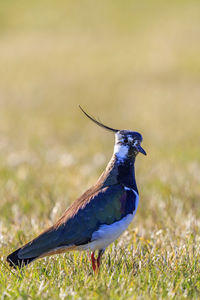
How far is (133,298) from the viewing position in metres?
3.04

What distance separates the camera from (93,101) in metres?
19.0

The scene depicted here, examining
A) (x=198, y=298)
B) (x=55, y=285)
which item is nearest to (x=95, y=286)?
(x=55, y=285)

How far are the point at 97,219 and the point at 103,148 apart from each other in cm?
653

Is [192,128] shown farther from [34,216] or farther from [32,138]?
[34,216]

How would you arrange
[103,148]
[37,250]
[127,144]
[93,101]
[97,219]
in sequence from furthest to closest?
[93,101] → [103,148] → [127,144] → [97,219] → [37,250]

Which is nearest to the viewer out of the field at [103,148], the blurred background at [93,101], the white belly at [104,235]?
the field at [103,148]

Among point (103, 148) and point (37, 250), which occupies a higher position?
point (37, 250)

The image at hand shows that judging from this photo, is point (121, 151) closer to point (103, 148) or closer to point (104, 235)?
point (104, 235)

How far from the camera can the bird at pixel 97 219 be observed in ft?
12.1

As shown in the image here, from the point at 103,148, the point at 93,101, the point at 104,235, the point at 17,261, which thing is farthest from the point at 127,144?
the point at 93,101

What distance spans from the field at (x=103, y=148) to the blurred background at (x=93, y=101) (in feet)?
0.11

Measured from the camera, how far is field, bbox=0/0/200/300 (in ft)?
11.7

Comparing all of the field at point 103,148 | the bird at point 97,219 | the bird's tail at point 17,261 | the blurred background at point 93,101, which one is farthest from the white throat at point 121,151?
the blurred background at point 93,101

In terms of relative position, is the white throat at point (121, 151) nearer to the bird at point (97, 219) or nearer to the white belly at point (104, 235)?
the bird at point (97, 219)
